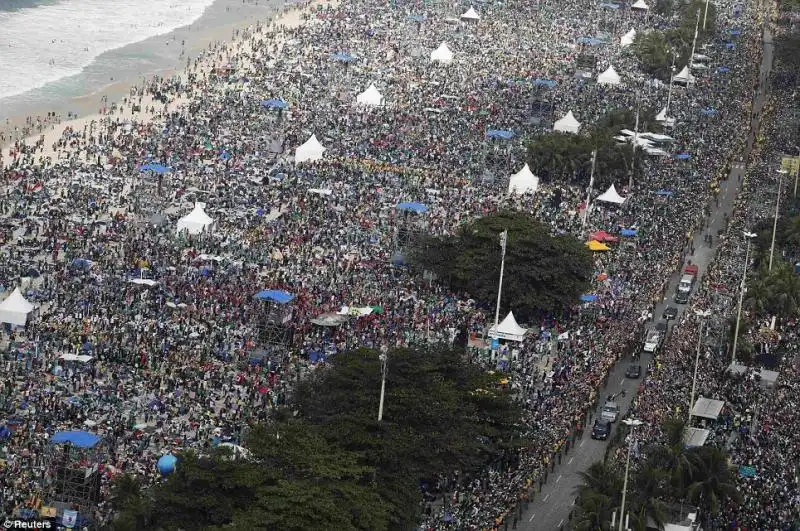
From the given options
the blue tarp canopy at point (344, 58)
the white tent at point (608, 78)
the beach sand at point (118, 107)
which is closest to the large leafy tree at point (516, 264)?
the beach sand at point (118, 107)

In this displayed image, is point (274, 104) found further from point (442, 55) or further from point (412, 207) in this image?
point (442, 55)

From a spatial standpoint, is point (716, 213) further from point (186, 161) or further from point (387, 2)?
point (387, 2)

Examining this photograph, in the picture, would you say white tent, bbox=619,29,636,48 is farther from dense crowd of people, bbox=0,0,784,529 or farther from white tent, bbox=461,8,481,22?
white tent, bbox=461,8,481,22

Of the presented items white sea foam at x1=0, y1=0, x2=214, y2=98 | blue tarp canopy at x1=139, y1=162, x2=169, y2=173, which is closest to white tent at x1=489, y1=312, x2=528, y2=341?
blue tarp canopy at x1=139, y1=162, x2=169, y2=173

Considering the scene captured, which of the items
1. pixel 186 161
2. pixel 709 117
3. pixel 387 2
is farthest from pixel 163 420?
pixel 387 2

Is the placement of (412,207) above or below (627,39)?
above

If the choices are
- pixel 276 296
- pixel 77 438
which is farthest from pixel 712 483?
pixel 276 296
